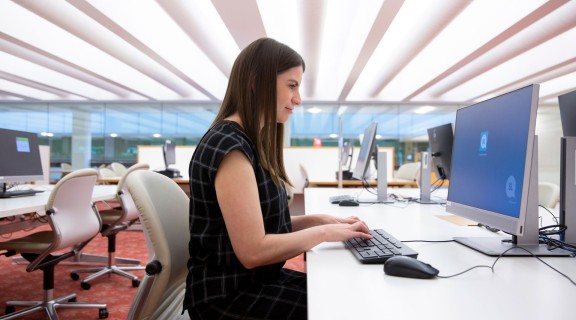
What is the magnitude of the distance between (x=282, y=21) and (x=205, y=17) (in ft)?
3.56

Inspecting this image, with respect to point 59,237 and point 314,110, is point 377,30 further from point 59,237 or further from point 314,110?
point 314,110

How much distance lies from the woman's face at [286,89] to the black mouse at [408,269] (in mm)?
577

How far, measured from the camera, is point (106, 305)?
7.61 feet

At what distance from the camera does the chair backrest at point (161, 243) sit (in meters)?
1.00

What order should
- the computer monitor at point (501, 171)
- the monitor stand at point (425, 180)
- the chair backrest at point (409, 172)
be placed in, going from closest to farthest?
1. the computer monitor at point (501, 171)
2. the monitor stand at point (425, 180)
3. the chair backrest at point (409, 172)

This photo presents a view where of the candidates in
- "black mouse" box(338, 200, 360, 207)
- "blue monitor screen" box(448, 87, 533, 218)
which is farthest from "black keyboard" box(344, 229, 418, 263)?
"black mouse" box(338, 200, 360, 207)

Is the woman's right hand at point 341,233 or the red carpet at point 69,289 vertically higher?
the woman's right hand at point 341,233

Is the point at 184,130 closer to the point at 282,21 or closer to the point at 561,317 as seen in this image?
the point at 282,21

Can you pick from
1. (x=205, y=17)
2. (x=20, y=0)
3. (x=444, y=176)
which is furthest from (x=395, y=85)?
(x=20, y=0)

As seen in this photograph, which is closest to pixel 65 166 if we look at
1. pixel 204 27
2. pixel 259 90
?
pixel 204 27

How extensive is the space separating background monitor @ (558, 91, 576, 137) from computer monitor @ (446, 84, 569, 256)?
0.98 feet

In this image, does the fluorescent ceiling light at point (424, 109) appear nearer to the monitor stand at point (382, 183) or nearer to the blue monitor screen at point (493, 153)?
the monitor stand at point (382, 183)

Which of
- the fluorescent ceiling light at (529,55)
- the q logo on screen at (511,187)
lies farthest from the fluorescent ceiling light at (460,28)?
the q logo on screen at (511,187)

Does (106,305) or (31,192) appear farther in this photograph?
(31,192)
